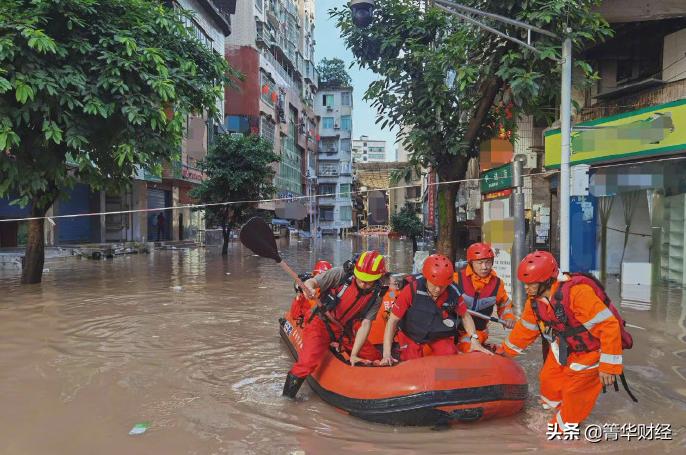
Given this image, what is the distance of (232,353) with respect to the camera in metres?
6.88

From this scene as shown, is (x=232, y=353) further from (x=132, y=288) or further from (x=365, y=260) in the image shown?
(x=132, y=288)

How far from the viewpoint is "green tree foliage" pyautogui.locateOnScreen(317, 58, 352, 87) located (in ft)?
237

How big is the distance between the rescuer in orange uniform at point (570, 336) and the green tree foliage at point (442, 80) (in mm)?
5867

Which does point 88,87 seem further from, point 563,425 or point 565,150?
point 563,425

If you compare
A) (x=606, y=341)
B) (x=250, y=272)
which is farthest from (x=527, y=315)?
(x=250, y=272)

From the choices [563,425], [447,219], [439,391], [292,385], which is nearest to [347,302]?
[292,385]

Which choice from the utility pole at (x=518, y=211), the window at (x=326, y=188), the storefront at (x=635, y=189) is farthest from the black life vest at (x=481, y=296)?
the window at (x=326, y=188)

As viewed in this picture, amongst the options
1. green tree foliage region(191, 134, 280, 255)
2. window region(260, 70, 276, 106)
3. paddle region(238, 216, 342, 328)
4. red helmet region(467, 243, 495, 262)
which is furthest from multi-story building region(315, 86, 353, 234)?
red helmet region(467, 243, 495, 262)

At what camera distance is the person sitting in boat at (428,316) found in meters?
4.53

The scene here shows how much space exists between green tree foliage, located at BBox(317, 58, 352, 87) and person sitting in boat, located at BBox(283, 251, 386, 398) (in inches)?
2750

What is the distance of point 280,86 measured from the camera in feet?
152

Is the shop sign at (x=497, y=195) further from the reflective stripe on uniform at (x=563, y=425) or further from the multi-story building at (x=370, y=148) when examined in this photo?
the multi-story building at (x=370, y=148)

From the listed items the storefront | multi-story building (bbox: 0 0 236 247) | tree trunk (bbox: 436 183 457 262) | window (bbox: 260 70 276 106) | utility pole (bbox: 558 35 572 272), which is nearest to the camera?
utility pole (bbox: 558 35 572 272)

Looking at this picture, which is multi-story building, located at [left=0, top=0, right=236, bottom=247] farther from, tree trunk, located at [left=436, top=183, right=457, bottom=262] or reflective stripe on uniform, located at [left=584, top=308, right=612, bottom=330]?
reflective stripe on uniform, located at [left=584, top=308, right=612, bottom=330]
